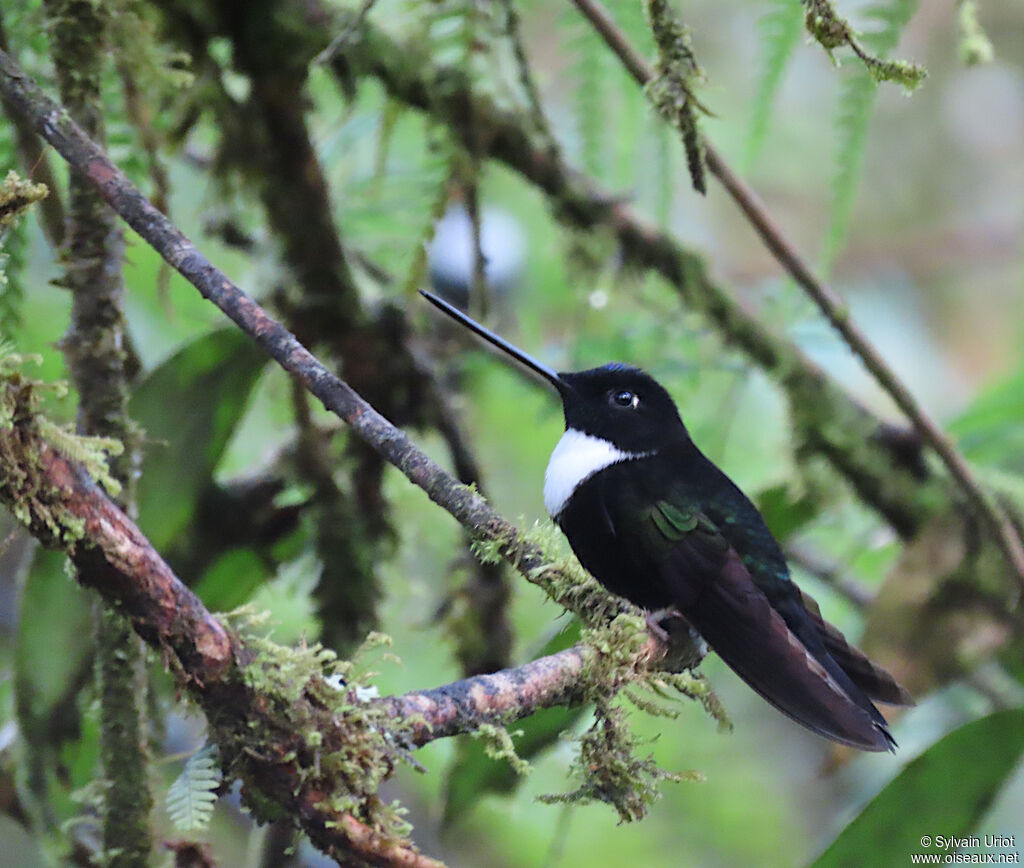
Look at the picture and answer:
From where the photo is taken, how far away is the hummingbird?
1.74 meters

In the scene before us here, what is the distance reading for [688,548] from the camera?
1.94 meters

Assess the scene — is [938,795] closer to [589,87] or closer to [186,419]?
[186,419]

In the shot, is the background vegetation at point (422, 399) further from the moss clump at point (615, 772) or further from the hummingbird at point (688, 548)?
the moss clump at point (615, 772)

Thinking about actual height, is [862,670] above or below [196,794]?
above

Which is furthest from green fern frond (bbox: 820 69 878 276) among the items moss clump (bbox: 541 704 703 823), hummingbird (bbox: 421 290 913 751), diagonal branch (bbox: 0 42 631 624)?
moss clump (bbox: 541 704 703 823)

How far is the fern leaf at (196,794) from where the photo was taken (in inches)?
51.1

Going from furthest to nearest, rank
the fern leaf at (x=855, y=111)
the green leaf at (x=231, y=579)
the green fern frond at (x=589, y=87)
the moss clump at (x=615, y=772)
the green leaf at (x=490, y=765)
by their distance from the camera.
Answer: the green fern frond at (x=589, y=87) → the fern leaf at (x=855, y=111) → the green leaf at (x=231, y=579) → the green leaf at (x=490, y=765) → the moss clump at (x=615, y=772)

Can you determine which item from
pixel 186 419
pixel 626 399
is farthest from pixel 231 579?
pixel 626 399

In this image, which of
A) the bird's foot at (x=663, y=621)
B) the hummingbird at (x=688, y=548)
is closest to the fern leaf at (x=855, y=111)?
the hummingbird at (x=688, y=548)

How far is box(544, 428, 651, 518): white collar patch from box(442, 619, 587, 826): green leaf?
457mm

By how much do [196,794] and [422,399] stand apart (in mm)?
1688

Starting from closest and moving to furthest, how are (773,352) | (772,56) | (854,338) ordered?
(854,338)
(772,56)
(773,352)

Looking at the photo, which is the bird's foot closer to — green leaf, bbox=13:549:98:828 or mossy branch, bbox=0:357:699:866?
mossy branch, bbox=0:357:699:866

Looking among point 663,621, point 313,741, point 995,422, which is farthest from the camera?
point 995,422
